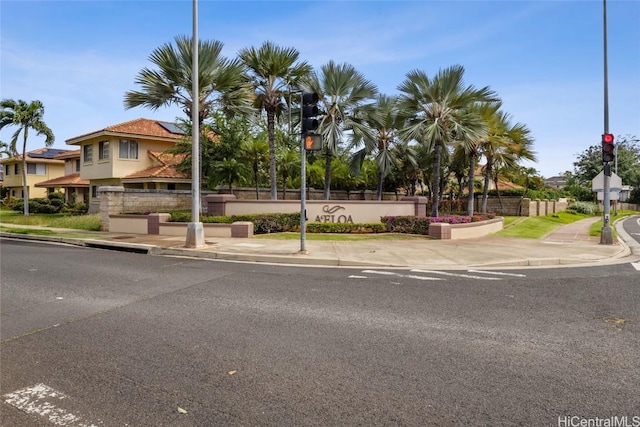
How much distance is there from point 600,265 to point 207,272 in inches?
391

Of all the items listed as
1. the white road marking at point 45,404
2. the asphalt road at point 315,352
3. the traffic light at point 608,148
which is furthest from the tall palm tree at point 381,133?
the white road marking at point 45,404

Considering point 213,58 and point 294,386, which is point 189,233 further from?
point 294,386

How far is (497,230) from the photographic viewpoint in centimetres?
2206

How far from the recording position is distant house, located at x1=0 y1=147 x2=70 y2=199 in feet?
149

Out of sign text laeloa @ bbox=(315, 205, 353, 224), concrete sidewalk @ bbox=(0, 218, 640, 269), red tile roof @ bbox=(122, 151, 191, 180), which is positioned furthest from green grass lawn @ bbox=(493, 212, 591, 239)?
red tile roof @ bbox=(122, 151, 191, 180)

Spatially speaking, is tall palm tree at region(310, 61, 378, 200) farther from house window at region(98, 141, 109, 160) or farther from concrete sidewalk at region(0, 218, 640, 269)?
house window at region(98, 141, 109, 160)

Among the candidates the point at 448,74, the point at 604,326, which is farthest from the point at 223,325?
the point at 448,74

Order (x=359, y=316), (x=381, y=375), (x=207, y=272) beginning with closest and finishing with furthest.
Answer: (x=381, y=375), (x=359, y=316), (x=207, y=272)

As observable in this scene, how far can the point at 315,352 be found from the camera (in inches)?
179

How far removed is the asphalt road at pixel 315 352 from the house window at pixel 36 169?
4520 cm

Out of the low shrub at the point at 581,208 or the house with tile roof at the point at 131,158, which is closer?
the house with tile roof at the point at 131,158

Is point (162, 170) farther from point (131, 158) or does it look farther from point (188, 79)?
point (188, 79)

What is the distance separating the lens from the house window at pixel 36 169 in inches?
1795

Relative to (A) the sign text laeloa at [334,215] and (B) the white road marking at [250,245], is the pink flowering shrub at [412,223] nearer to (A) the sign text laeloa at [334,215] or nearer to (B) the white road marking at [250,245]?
(A) the sign text laeloa at [334,215]
